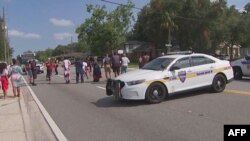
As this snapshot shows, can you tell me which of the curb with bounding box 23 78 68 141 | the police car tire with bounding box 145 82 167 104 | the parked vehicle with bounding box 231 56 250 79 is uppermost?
the parked vehicle with bounding box 231 56 250 79

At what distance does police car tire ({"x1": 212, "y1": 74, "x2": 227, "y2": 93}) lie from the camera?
14.3 metres

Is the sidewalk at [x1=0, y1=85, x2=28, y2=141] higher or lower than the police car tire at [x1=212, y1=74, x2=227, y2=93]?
lower

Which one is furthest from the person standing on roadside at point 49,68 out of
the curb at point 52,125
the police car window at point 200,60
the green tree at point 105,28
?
the green tree at point 105,28

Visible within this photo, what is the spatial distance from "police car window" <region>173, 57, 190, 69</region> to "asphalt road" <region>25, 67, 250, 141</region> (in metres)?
1.03

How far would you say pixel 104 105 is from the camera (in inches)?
525

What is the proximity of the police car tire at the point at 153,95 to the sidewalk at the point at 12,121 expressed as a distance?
369 cm

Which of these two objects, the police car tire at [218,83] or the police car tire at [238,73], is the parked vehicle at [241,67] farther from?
the police car tire at [218,83]

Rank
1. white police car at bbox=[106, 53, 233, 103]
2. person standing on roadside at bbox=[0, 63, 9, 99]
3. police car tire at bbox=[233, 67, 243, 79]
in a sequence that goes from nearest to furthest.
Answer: white police car at bbox=[106, 53, 233, 103], person standing on roadside at bbox=[0, 63, 9, 99], police car tire at bbox=[233, 67, 243, 79]

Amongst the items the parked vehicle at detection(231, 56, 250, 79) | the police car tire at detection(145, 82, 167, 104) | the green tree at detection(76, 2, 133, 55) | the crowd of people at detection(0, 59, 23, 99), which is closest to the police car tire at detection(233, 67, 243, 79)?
the parked vehicle at detection(231, 56, 250, 79)

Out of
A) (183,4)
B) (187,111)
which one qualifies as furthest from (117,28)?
(187,111)

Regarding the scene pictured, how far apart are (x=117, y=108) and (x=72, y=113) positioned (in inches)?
53.2

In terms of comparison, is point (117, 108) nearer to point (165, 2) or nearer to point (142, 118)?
point (142, 118)

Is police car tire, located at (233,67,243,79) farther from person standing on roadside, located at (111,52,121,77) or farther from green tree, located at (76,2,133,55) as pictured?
green tree, located at (76,2,133,55)

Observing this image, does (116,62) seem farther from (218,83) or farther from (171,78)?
(171,78)
